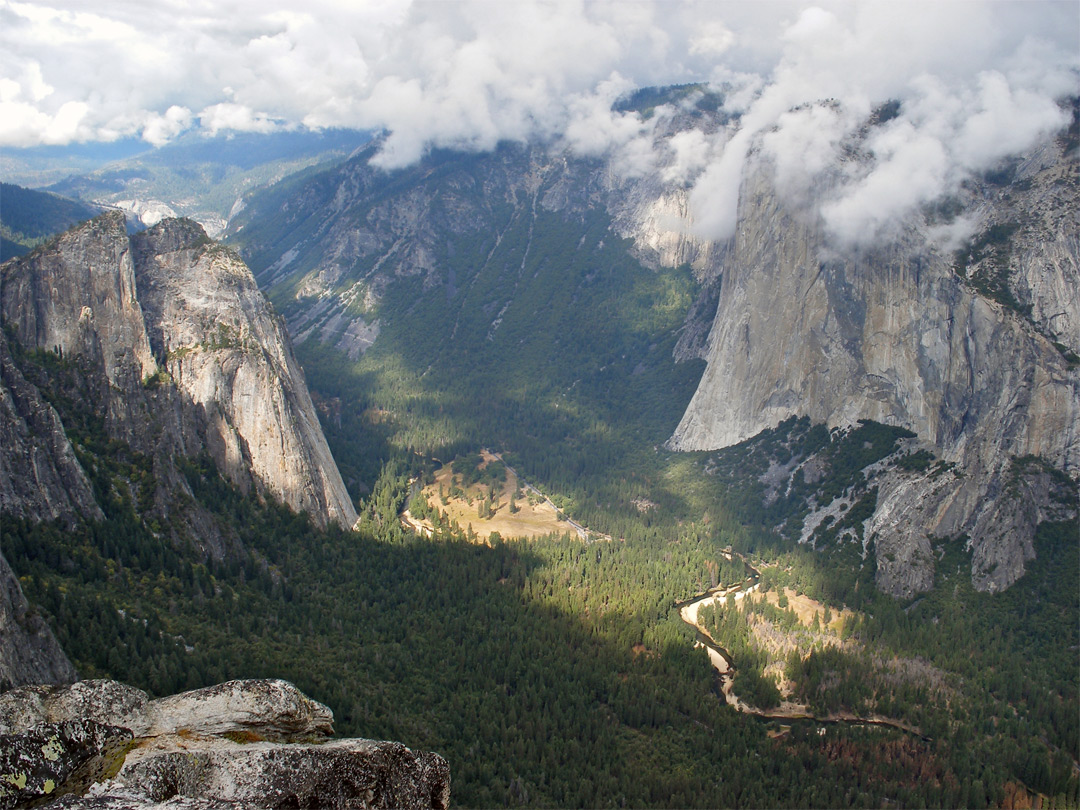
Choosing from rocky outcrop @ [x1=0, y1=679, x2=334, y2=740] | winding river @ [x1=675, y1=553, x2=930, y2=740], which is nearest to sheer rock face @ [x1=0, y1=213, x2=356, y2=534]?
winding river @ [x1=675, y1=553, x2=930, y2=740]

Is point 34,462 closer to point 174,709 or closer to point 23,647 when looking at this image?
point 23,647

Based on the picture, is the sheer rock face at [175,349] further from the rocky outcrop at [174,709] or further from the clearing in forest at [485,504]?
the rocky outcrop at [174,709]

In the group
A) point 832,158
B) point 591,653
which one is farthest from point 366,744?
point 832,158

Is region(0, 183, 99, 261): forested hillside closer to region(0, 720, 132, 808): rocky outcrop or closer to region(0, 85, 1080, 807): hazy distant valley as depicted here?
region(0, 85, 1080, 807): hazy distant valley

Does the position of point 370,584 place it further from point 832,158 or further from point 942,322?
point 832,158

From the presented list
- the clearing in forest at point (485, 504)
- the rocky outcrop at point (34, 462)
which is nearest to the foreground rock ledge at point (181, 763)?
the rocky outcrop at point (34, 462)

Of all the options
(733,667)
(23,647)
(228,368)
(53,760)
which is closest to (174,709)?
(53,760)

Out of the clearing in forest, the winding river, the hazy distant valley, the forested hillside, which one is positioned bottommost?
the winding river

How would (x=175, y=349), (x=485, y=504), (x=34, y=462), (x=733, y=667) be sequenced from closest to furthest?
1. (x=34, y=462)
2. (x=733, y=667)
3. (x=175, y=349)
4. (x=485, y=504)
